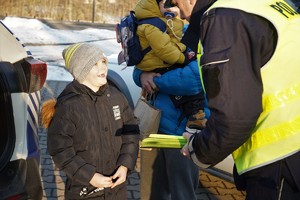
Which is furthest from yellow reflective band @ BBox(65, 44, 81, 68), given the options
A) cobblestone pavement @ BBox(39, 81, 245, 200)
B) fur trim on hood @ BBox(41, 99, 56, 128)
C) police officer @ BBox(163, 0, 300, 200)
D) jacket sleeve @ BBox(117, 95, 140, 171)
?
cobblestone pavement @ BBox(39, 81, 245, 200)

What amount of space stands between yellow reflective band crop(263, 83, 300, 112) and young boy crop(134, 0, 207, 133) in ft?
3.26

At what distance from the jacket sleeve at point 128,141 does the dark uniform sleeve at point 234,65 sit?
3.06ft

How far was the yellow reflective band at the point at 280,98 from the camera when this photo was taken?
4.95 feet

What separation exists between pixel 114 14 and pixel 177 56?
49.0 ft

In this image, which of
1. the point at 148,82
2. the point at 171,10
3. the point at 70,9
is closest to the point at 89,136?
the point at 148,82

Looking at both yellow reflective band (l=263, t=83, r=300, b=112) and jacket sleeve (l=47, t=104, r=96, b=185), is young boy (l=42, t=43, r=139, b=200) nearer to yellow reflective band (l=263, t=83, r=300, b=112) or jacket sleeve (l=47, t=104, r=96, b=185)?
jacket sleeve (l=47, t=104, r=96, b=185)

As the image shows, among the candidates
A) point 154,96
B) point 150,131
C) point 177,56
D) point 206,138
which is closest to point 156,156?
point 150,131

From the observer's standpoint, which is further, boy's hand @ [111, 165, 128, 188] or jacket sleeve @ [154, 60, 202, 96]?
jacket sleeve @ [154, 60, 202, 96]

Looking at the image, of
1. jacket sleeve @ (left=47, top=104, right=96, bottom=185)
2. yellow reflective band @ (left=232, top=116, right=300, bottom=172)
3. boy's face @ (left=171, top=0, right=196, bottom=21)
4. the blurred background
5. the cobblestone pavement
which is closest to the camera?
yellow reflective band @ (left=232, top=116, right=300, bottom=172)

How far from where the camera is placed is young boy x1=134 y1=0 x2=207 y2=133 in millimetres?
2545

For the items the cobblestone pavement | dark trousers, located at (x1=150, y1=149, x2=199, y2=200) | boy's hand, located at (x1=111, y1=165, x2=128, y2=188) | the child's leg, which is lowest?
the cobblestone pavement

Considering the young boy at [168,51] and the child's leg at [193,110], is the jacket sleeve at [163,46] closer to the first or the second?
the young boy at [168,51]

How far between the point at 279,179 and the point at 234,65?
495mm

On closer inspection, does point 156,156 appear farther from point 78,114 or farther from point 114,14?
point 114,14
